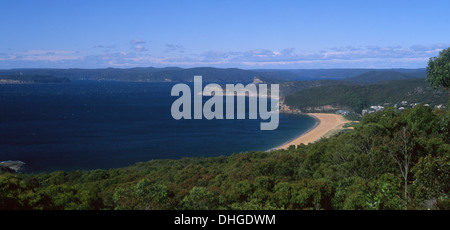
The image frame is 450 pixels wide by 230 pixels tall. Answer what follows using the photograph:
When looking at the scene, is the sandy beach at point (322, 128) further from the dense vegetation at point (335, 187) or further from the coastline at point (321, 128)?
the dense vegetation at point (335, 187)

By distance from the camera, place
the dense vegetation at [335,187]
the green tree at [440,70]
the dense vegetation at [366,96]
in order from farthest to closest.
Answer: the dense vegetation at [366,96] < the green tree at [440,70] < the dense vegetation at [335,187]

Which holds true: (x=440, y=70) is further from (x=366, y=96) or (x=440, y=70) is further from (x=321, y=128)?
(x=366, y=96)

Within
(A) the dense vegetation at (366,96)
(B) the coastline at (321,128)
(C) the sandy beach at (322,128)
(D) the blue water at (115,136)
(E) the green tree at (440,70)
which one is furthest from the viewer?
(A) the dense vegetation at (366,96)

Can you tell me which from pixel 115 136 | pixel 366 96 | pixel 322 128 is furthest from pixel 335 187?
pixel 366 96

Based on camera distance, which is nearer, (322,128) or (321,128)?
(322,128)

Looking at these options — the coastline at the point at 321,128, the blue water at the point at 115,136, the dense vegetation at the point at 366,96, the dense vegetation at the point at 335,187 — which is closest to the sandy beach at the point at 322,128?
the coastline at the point at 321,128

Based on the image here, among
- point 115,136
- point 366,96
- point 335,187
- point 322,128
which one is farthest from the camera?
point 366,96

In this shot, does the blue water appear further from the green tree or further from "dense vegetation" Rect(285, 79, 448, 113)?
the green tree
